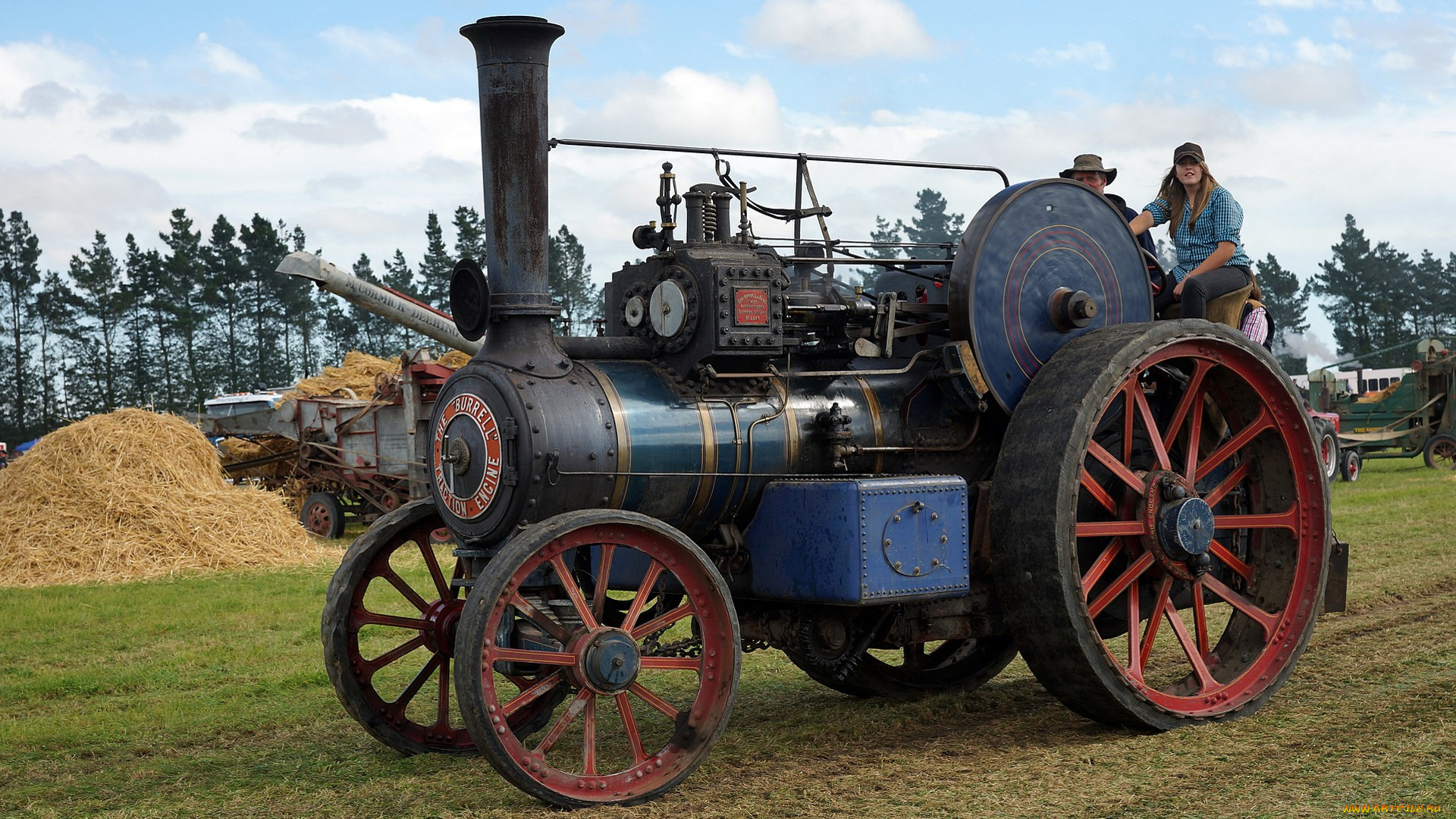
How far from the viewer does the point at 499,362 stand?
4.98 meters

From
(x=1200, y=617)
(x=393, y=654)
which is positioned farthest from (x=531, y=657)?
(x=1200, y=617)

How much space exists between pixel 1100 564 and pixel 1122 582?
0.46 feet

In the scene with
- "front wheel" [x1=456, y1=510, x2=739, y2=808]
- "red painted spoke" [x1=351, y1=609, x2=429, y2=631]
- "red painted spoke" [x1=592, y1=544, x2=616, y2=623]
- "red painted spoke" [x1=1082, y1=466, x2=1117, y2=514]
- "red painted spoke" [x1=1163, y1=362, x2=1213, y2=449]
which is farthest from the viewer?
"red painted spoke" [x1=1163, y1=362, x2=1213, y2=449]

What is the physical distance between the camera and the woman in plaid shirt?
6.31 metres

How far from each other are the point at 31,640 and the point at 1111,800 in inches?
298

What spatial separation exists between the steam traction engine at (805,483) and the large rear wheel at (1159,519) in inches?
0.6

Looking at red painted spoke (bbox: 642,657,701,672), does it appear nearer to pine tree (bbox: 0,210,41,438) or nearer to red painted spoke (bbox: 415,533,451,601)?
red painted spoke (bbox: 415,533,451,601)

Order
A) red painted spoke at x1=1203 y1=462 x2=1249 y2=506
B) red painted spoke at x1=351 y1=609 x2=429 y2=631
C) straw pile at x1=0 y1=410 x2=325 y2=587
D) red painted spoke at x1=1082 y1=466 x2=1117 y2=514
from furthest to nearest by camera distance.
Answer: straw pile at x1=0 y1=410 x2=325 y2=587 → red painted spoke at x1=1203 y1=462 x2=1249 y2=506 → red painted spoke at x1=1082 y1=466 x2=1117 y2=514 → red painted spoke at x1=351 y1=609 x2=429 y2=631

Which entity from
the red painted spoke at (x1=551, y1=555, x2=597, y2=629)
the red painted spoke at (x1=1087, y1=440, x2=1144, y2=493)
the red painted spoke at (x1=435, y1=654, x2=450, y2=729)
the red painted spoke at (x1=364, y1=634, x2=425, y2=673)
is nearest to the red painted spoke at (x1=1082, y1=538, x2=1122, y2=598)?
the red painted spoke at (x1=1087, y1=440, x2=1144, y2=493)

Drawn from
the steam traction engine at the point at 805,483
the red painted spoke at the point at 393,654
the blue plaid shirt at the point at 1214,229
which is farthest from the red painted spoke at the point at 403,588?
the blue plaid shirt at the point at 1214,229

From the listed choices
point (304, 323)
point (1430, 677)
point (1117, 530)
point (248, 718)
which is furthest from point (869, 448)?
point (304, 323)

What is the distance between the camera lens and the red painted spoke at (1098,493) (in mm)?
5414

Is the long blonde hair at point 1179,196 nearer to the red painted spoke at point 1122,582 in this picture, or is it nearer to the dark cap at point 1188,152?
the dark cap at point 1188,152

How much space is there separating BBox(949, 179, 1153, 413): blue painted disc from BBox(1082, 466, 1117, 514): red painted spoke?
0.46 m
